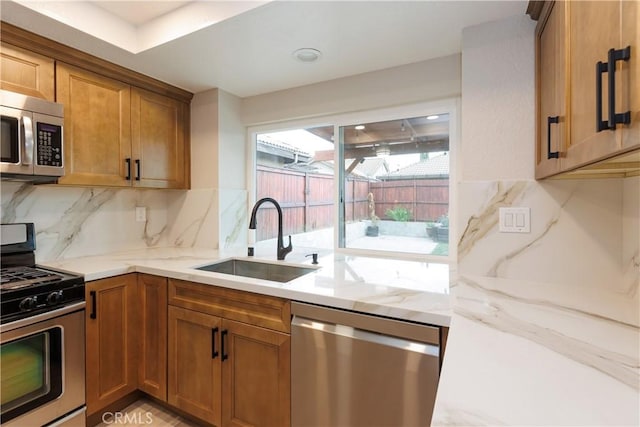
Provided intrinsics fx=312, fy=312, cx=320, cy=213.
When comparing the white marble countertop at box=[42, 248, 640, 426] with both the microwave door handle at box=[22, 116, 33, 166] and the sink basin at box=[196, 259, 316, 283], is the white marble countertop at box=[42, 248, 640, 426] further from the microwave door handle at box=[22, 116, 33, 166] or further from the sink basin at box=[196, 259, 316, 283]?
the microwave door handle at box=[22, 116, 33, 166]

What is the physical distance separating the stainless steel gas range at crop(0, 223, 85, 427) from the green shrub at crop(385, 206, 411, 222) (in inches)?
73.1

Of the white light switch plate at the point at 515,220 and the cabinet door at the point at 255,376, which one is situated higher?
the white light switch plate at the point at 515,220

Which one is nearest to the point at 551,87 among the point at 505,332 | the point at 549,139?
the point at 549,139

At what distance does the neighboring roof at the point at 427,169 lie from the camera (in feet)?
6.47

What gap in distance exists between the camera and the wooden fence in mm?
2037

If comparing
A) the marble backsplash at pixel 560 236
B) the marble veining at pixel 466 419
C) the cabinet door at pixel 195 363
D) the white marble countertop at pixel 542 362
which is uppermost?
the marble backsplash at pixel 560 236

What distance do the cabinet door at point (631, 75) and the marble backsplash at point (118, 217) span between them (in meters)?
2.24

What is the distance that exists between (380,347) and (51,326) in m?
1.58

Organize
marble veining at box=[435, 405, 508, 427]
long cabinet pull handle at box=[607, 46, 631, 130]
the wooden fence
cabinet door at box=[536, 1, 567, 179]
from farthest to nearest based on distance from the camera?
the wooden fence → cabinet door at box=[536, 1, 567, 179] → long cabinet pull handle at box=[607, 46, 631, 130] → marble veining at box=[435, 405, 508, 427]

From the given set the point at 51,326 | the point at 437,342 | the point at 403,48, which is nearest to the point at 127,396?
the point at 51,326

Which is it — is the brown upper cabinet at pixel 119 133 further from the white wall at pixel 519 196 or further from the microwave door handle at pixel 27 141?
the white wall at pixel 519 196

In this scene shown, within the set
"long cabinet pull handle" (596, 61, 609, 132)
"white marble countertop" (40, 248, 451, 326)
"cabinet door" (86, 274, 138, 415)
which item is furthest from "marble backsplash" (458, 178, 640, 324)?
"cabinet door" (86, 274, 138, 415)

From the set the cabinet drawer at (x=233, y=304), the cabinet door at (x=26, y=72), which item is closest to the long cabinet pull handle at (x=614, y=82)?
the cabinet drawer at (x=233, y=304)

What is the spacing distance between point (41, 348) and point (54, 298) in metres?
0.26
